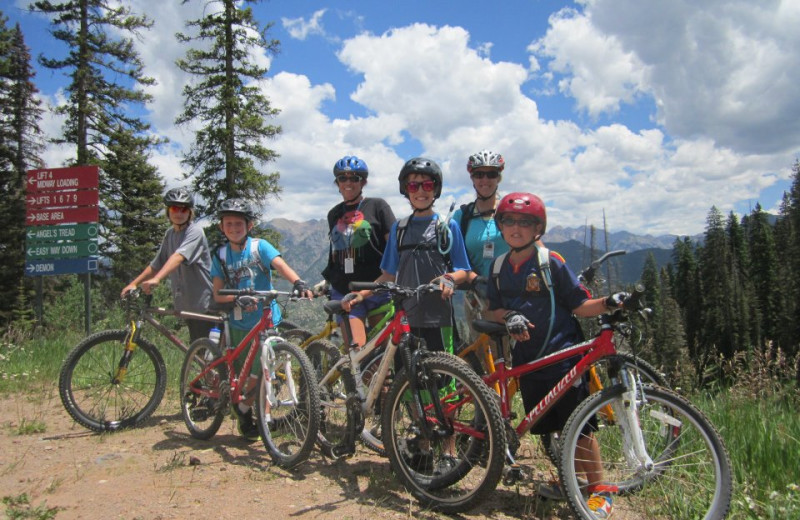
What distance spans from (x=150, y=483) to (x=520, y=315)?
10.7 feet

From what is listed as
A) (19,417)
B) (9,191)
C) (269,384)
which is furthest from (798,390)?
(9,191)

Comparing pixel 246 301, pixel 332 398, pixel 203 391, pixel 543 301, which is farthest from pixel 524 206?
pixel 203 391

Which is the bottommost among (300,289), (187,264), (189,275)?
(300,289)

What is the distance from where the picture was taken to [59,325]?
48.5ft

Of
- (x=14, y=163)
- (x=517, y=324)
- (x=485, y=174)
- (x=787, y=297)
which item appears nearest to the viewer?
(x=517, y=324)

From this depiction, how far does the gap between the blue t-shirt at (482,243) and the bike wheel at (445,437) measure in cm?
172

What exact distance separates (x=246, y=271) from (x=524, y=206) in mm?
3021

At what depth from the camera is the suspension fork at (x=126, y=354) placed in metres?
5.57

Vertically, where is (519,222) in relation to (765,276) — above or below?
above

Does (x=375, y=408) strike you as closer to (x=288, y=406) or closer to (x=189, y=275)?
(x=288, y=406)

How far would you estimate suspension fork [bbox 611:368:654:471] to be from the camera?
2.99 metres

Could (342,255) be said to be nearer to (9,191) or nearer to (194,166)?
(194,166)

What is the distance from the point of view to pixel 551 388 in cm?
359

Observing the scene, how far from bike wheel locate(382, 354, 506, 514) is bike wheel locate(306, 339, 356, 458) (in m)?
0.66
